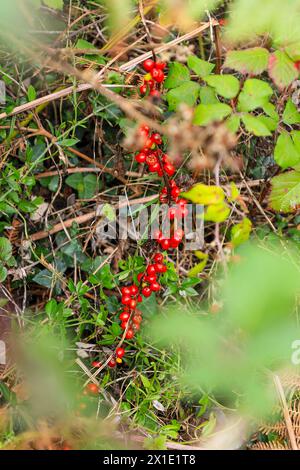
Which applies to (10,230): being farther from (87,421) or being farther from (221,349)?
(221,349)

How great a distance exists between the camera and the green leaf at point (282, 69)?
4.44 feet

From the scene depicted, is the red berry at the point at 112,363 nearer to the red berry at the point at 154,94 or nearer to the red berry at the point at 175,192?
the red berry at the point at 175,192

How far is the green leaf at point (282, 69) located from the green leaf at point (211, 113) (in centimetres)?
14

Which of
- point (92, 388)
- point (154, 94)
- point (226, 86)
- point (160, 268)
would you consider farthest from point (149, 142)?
point (92, 388)

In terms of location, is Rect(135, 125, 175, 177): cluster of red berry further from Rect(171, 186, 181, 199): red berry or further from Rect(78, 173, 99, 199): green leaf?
Rect(78, 173, 99, 199): green leaf

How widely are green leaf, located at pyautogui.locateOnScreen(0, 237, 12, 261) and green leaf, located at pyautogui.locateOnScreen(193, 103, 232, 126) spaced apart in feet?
2.06

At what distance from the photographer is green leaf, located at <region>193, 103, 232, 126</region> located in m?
1.39

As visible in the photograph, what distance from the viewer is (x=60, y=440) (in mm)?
1362

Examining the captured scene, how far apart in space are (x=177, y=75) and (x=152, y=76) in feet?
0.31

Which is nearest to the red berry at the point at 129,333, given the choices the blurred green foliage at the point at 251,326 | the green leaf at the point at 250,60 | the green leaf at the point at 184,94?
the blurred green foliage at the point at 251,326

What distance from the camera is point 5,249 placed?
4.97 ft

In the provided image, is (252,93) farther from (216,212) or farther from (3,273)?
(3,273)
